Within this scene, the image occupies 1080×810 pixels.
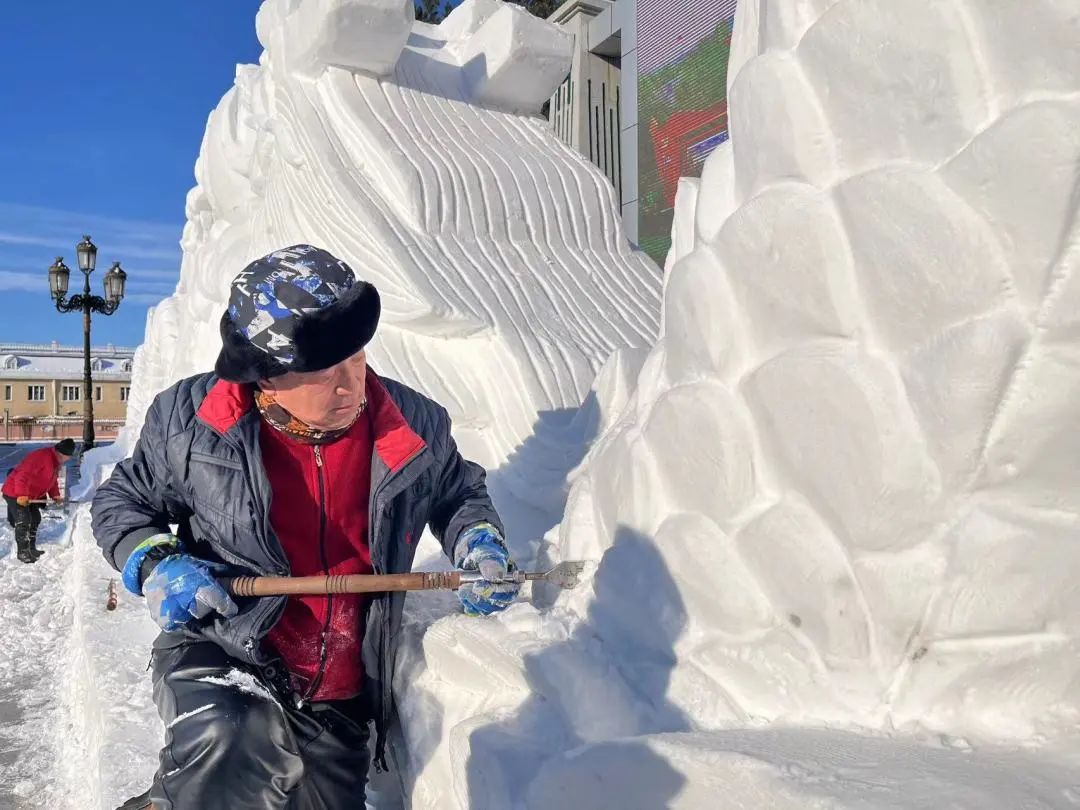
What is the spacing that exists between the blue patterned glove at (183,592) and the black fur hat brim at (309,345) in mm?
312

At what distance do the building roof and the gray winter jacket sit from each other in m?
27.8

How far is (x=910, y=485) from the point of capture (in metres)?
1.03

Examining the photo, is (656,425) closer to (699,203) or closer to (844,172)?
(699,203)

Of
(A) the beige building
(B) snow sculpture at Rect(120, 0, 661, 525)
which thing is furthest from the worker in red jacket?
(A) the beige building

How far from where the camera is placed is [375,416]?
64.8 inches

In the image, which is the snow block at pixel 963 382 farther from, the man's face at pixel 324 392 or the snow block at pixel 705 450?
the man's face at pixel 324 392

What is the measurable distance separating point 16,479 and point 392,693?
15.9 ft

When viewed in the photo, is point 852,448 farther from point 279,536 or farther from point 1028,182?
point 279,536

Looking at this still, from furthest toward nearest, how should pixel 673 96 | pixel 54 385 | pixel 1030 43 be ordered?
1. pixel 54 385
2. pixel 673 96
3. pixel 1030 43

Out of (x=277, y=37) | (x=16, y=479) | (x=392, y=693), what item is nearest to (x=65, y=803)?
(x=392, y=693)

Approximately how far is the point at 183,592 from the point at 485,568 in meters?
0.49

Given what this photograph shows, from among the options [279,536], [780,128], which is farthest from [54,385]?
[780,128]

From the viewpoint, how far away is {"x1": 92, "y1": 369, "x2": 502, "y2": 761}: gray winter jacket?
1.50m

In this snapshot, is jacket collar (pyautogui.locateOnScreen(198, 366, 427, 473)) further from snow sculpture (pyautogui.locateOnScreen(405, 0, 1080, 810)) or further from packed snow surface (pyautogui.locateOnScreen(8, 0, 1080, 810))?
snow sculpture (pyautogui.locateOnScreen(405, 0, 1080, 810))
